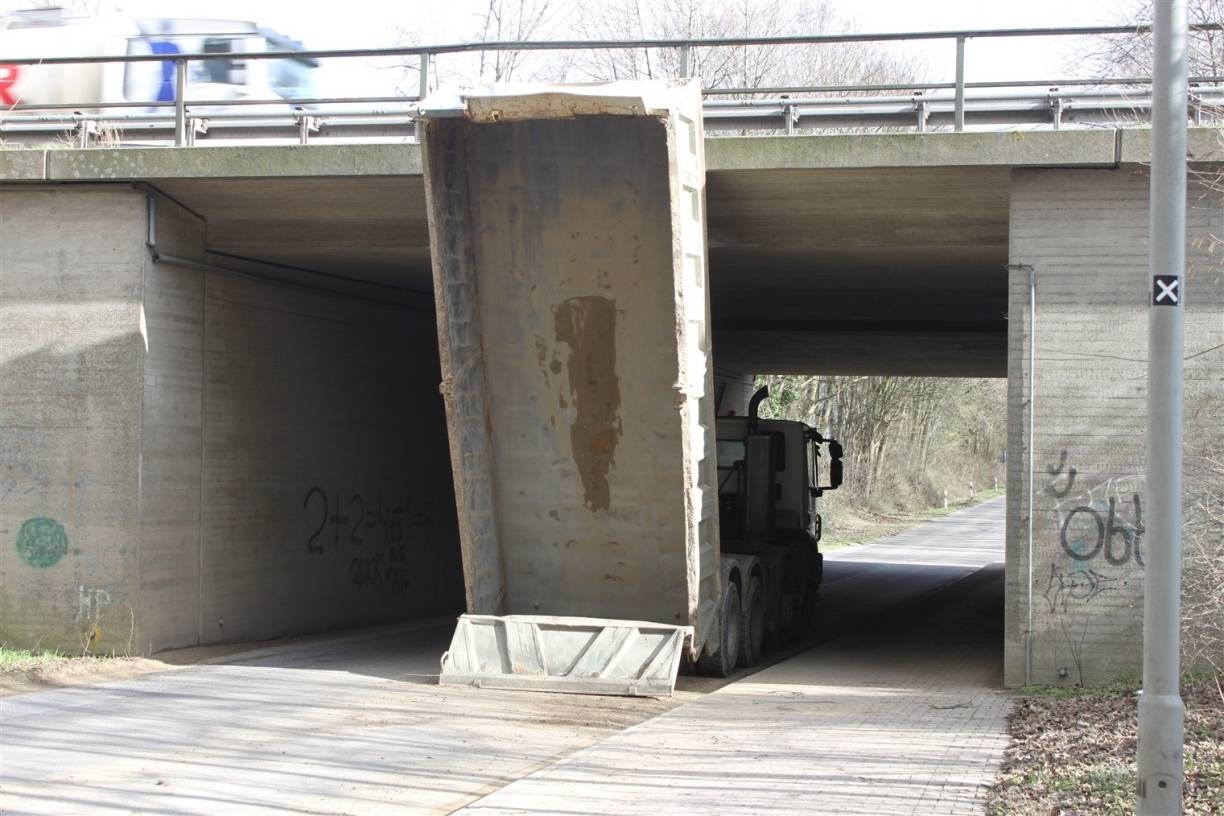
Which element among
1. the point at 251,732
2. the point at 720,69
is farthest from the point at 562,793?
the point at 720,69

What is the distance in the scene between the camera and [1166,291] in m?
6.45

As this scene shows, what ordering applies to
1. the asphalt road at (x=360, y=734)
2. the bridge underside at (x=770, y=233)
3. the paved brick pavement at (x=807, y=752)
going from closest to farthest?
the paved brick pavement at (x=807, y=752), the asphalt road at (x=360, y=734), the bridge underside at (x=770, y=233)

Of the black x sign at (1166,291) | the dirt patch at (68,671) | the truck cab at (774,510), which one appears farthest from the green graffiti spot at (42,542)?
the black x sign at (1166,291)

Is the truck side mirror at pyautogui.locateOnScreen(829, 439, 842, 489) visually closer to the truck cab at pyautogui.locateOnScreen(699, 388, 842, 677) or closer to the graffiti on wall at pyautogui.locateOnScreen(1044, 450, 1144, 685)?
the truck cab at pyautogui.locateOnScreen(699, 388, 842, 677)

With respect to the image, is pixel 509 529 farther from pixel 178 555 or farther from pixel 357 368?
pixel 357 368

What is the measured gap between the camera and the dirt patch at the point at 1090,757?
7.47 metres

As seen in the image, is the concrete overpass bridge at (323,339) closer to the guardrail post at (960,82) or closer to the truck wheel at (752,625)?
the guardrail post at (960,82)

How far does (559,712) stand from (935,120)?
7.38 metres

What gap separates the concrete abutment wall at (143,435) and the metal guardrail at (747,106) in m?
1.41

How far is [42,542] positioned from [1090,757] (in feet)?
35.2

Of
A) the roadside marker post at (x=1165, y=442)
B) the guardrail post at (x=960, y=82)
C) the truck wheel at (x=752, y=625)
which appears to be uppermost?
the guardrail post at (x=960, y=82)

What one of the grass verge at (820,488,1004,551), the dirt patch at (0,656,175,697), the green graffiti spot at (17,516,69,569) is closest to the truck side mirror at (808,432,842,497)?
the dirt patch at (0,656,175,697)

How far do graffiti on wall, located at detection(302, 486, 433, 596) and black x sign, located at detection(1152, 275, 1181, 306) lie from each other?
42.0 feet

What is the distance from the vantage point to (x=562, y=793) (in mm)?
7879
